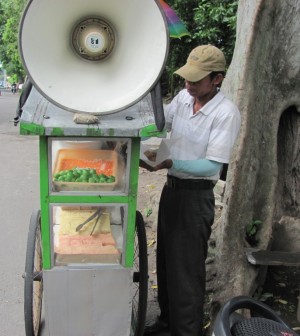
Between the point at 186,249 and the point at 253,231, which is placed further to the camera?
the point at 253,231

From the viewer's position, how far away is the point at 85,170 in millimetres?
2326

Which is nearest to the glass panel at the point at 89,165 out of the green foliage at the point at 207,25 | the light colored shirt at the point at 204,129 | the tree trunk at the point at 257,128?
the light colored shirt at the point at 204,129

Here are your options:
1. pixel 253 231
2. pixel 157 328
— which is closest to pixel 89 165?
pixel 157 328

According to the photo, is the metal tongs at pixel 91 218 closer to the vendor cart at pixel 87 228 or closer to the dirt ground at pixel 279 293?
the vendor cart at pixel 87 228

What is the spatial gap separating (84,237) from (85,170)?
1.26 feet

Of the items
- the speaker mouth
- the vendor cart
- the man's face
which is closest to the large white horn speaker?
the speaker mouth

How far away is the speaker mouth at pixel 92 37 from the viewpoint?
7.54ft

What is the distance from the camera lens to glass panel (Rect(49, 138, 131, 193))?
90.0 inches

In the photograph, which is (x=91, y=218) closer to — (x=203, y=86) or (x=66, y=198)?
(x=66, y=198)

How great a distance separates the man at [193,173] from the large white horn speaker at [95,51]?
0.28 m

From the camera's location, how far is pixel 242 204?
10.7 feet

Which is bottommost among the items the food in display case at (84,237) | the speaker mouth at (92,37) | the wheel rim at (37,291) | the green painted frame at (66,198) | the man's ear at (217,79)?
the wheel rim at (37,291)

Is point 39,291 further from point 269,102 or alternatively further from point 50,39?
A: point 269,102

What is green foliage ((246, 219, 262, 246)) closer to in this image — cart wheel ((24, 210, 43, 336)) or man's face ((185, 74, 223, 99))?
man's face ((185, 74, 223, 99))
